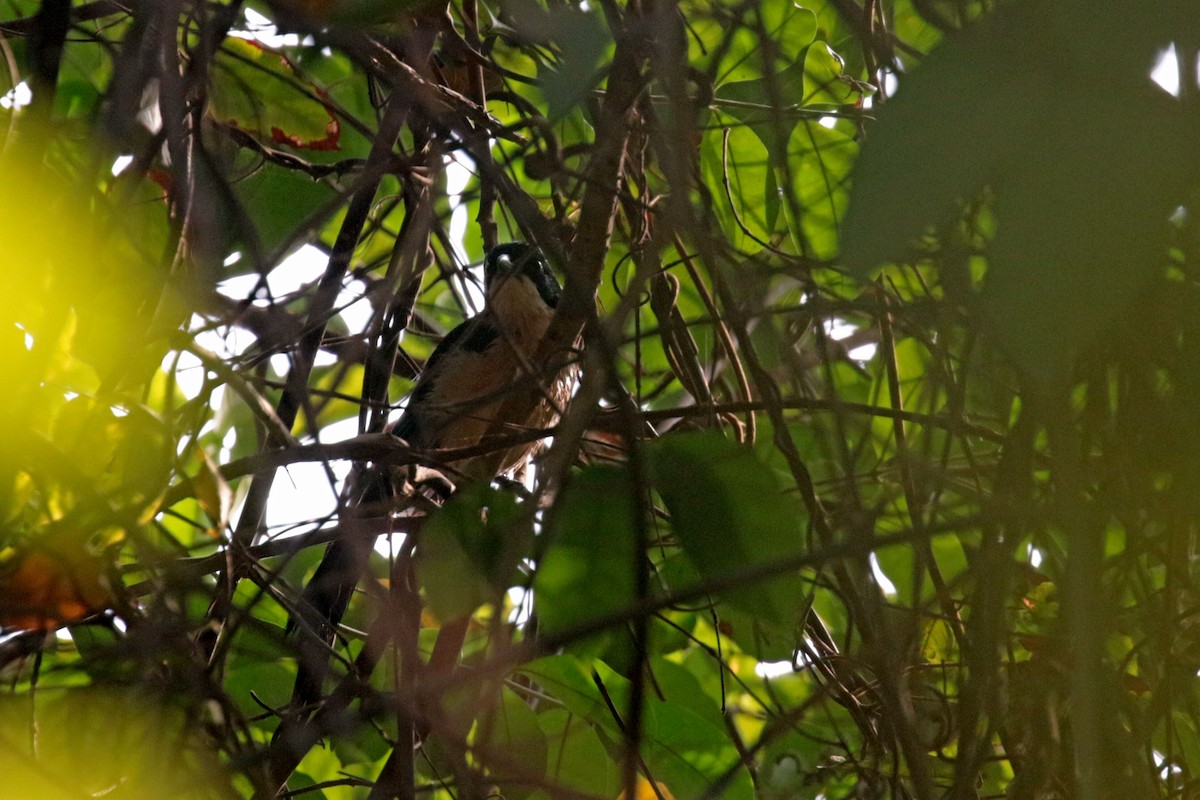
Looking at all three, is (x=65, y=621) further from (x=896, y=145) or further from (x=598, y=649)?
(x=896, y=145)

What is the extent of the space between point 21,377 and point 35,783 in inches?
15.0

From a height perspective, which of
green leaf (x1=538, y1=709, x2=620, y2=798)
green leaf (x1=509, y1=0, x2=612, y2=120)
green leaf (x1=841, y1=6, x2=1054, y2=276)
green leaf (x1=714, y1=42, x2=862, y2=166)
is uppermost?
green leaf (x1=714, y1=42, x2=862, y2=166)

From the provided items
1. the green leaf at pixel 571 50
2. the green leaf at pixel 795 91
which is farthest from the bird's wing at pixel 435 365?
the green leaf at pixel 571 50

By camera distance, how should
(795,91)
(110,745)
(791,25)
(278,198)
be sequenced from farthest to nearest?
(278,198) < (791,25) < (795,91) < (110,745)

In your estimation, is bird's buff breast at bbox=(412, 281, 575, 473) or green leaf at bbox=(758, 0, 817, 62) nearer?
green leaf at bbox=(758, 0, 817, 62)

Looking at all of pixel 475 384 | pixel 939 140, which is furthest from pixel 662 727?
pixel 475 384

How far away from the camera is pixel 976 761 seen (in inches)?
39.9

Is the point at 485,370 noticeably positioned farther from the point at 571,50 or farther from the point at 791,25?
the point at 571,50

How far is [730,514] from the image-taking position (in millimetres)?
906

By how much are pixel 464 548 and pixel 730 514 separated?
0.92ft

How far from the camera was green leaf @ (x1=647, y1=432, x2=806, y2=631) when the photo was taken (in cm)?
89

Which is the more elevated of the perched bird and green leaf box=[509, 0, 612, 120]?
the perched bird

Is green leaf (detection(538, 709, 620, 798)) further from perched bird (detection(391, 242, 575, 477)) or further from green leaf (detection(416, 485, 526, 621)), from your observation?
perched bird (detection(391, 242, 575, 477))

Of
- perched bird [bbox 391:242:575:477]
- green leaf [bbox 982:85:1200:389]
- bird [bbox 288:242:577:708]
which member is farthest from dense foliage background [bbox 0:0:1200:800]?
perched bird [bbox 391:242:575:477]
